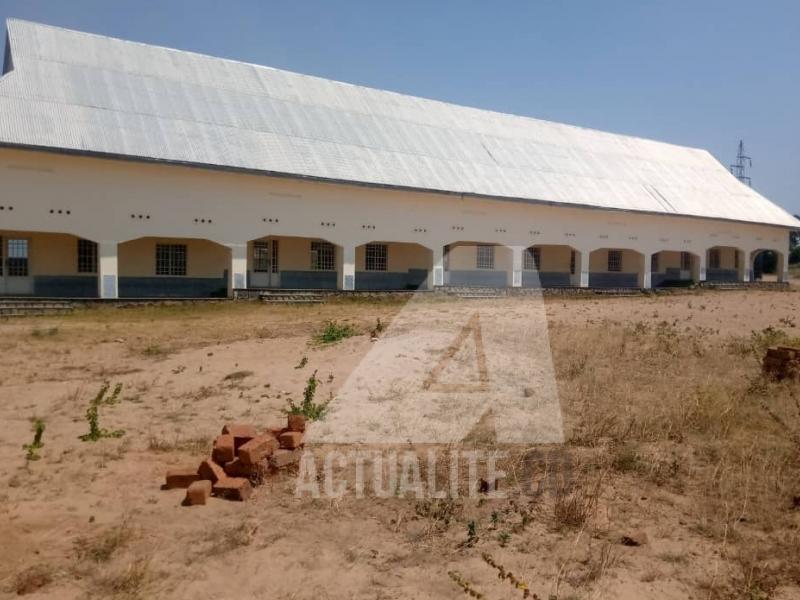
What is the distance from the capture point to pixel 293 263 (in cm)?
2492

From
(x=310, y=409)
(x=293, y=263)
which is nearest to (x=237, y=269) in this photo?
(x=293, y=263)

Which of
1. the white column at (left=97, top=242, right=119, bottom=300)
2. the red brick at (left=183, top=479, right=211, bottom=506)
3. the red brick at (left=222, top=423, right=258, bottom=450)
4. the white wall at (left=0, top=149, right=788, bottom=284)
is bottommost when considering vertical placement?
the red brick at (left=183, top=479, right=211, bottom=506)

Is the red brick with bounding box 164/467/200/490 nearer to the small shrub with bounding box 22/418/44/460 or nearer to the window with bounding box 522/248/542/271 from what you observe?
the small shrub with bounding box 22/418/44/460

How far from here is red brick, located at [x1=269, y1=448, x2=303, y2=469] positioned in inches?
225

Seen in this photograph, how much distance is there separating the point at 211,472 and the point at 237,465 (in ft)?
0.72

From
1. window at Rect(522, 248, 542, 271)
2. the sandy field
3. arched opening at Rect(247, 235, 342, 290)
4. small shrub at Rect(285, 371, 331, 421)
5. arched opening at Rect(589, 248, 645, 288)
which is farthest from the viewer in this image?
arched opening at Rect(589, 248, 645, 288)

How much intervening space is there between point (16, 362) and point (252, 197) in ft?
38.5

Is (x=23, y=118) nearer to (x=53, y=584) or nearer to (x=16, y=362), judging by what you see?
(x=16, y=362)

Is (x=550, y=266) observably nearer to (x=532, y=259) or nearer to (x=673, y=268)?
(x=532, y=259)

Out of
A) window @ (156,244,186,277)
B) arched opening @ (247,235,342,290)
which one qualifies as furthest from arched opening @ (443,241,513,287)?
window @ (156,244,186,277)

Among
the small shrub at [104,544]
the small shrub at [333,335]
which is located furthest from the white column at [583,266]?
the small shrub at [104,544]

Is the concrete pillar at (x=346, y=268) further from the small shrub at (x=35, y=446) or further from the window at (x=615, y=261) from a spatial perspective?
the small shrub at (x=35, y=446)

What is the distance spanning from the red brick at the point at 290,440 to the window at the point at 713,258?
36.2 metres

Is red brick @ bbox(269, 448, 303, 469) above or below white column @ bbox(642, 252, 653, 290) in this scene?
below
